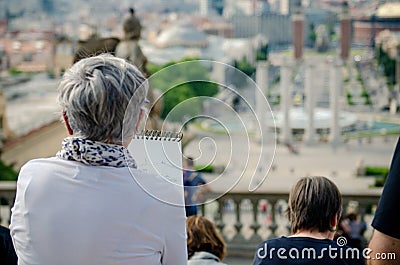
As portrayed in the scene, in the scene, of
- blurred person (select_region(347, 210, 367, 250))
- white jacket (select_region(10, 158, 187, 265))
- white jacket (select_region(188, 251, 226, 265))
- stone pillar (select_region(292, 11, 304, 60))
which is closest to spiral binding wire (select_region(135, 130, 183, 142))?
white jacket (select_region(10, 158, 187, 265))

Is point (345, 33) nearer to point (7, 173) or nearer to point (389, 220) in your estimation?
point (7, 173)

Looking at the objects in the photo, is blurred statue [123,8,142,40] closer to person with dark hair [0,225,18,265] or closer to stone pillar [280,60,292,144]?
person with dark hair [0,225,18,265]

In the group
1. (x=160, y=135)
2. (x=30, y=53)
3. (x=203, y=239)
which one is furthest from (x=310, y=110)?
(x=160, y=135)

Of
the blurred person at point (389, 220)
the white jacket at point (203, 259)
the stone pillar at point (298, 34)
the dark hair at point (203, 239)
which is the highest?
the blurred person at point (389, 220)

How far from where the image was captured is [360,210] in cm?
518

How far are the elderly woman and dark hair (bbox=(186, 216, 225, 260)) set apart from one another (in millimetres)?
984

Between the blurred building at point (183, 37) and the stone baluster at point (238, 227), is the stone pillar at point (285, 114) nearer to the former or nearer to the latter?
the blurred building at point (183, 37)

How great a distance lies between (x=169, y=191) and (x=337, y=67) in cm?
3656

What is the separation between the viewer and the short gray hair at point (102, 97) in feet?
5.34

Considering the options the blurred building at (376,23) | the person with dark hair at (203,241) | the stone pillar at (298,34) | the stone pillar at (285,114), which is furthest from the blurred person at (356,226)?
the blurred building at (376,23)

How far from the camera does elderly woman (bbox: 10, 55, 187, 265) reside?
1.61m

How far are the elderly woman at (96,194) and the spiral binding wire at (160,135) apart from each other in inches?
2.8

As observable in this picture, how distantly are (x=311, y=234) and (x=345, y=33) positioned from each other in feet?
164

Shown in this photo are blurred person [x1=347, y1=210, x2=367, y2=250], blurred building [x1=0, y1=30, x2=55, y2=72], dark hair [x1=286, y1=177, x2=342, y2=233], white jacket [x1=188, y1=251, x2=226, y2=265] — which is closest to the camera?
dark hair [x1=286, y1=177, x2=342, y2=233]
